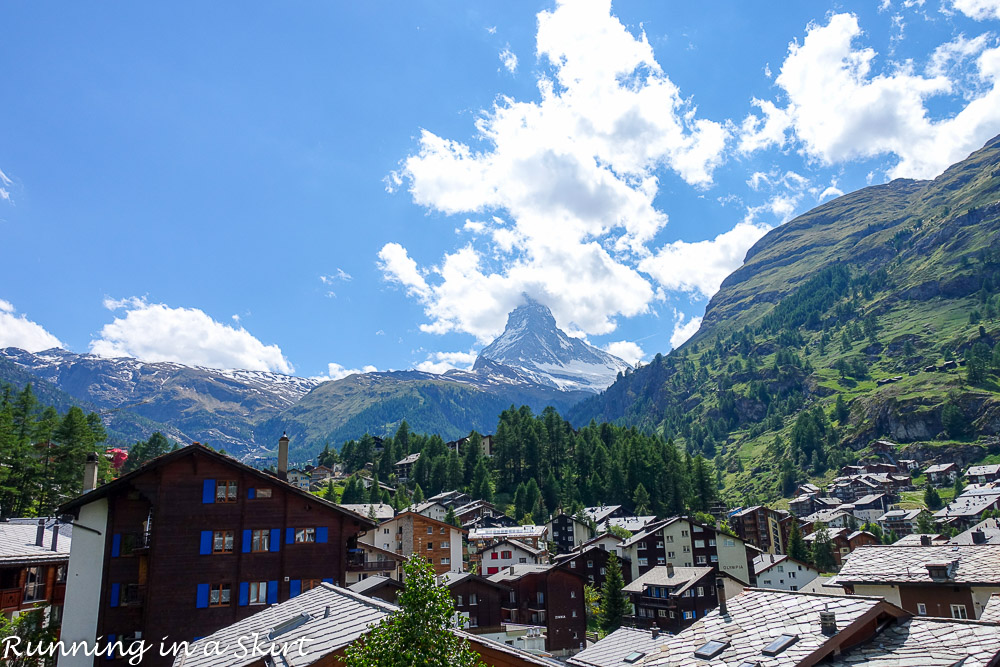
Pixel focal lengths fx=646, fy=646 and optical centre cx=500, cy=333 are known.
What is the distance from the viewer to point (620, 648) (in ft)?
132

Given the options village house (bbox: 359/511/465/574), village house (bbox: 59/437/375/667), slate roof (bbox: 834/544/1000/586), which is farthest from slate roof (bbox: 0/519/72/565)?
village house (bbox: 359/511/465/574)

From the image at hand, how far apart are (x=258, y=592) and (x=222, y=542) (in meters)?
3.89

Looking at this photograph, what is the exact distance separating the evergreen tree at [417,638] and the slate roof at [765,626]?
936cm

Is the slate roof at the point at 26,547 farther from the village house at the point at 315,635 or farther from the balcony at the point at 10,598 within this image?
the village house at the point at 315,635

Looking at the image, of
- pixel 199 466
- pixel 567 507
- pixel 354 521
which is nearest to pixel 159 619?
Answer: pixel 199 466

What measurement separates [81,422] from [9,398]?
22.0 m

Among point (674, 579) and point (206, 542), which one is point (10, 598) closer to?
point (206, 542)

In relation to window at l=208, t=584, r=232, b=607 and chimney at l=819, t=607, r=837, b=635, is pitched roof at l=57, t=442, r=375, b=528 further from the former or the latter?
chimney at l=819, t=607, r=837, b=635

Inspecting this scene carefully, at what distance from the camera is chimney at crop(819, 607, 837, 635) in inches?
697

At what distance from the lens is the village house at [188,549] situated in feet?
128

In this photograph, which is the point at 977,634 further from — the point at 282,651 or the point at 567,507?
the point at 567,507

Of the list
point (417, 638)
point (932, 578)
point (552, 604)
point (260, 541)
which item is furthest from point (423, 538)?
point (417, 638)

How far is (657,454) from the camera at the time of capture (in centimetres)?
16238

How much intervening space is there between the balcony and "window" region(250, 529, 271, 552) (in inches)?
480
